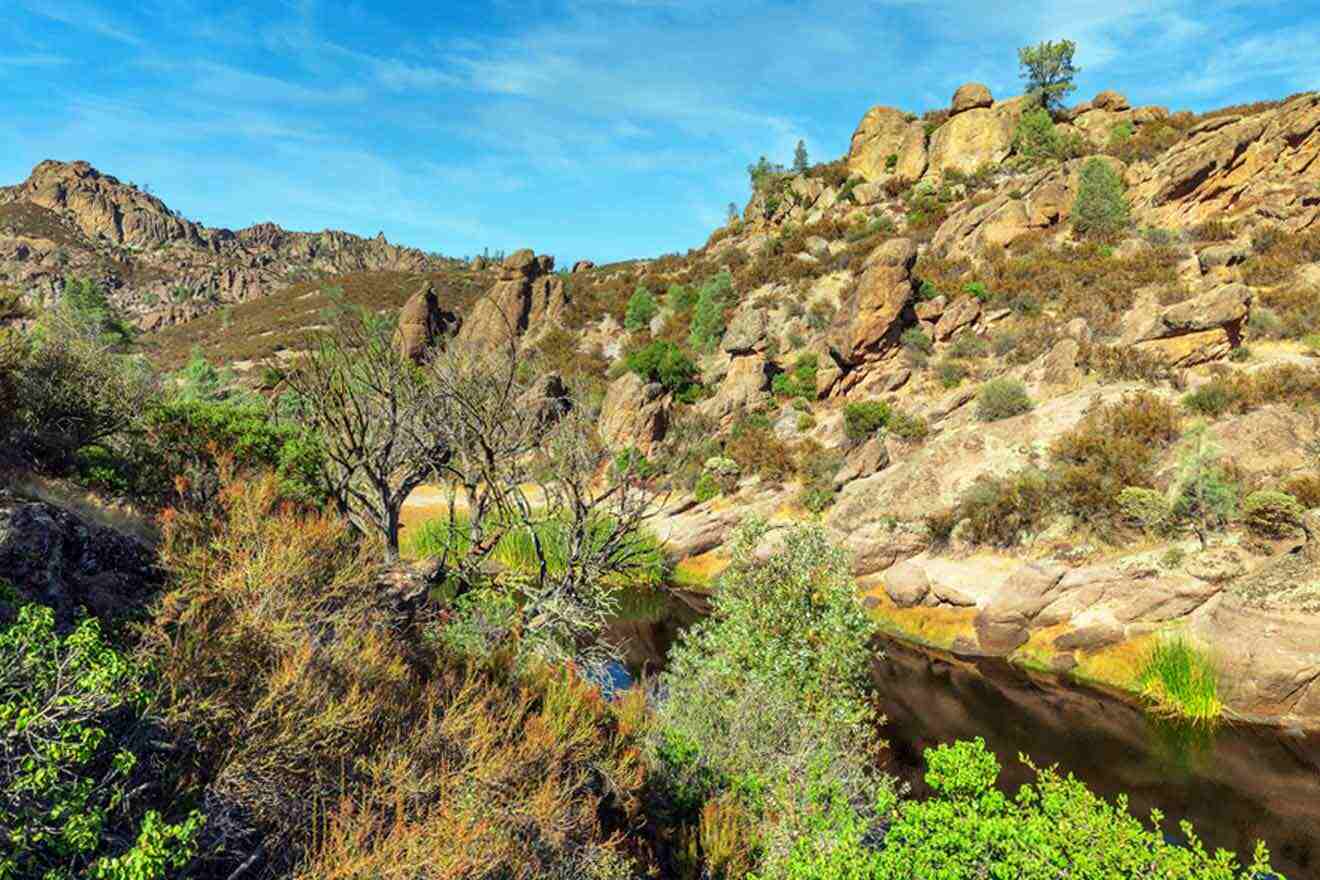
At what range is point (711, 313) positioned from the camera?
54.0 m

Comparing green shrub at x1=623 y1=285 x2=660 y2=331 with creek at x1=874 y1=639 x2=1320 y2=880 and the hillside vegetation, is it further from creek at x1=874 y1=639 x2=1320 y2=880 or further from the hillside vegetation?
creek at x1=874 y1=639 x2=1320 y2=880

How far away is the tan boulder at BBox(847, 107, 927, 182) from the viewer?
66375mm

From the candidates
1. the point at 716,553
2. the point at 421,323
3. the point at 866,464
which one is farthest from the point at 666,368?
the point at 421,323

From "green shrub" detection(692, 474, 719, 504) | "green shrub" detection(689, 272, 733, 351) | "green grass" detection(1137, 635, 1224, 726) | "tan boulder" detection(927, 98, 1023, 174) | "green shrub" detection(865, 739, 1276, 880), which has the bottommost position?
"green grass" detection(1137, 635, 1224, 726)

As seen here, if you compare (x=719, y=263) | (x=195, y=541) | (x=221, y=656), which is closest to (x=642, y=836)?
(x=221, y=656)

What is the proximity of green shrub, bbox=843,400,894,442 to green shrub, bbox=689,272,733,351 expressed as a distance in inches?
724

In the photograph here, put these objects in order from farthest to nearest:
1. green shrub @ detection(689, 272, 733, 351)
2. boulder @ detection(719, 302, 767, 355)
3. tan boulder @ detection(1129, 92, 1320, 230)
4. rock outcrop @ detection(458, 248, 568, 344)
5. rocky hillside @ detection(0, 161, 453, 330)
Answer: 1. rocky hillside @ detection(0, 161, 453, 330)
2. rock outcrop @ detection(458, 248, 568, 344)
3. green shrub @ detection(689, 272, 733, 351)
4. boulder @ detection(719, 302, 767, 355)
5. tan boulder @ detection(1129, 92, 1320, 230)

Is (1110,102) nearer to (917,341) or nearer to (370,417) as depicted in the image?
(917,341)

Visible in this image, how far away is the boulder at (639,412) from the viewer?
43.8 m

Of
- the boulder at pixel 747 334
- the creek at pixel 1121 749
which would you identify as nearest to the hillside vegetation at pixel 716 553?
the boulder at pixel 747 334

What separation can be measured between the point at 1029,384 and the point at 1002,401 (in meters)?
3.86

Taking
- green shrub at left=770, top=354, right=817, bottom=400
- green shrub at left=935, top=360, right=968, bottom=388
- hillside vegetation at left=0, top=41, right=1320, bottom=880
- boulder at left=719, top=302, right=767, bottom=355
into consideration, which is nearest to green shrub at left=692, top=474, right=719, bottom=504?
hillside vegetation at left=0, top=41, right=1320, bottom=880

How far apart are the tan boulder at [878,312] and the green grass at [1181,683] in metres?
24.9

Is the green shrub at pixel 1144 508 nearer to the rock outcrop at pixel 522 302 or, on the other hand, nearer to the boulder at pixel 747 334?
the boulder at pixel 747 334
